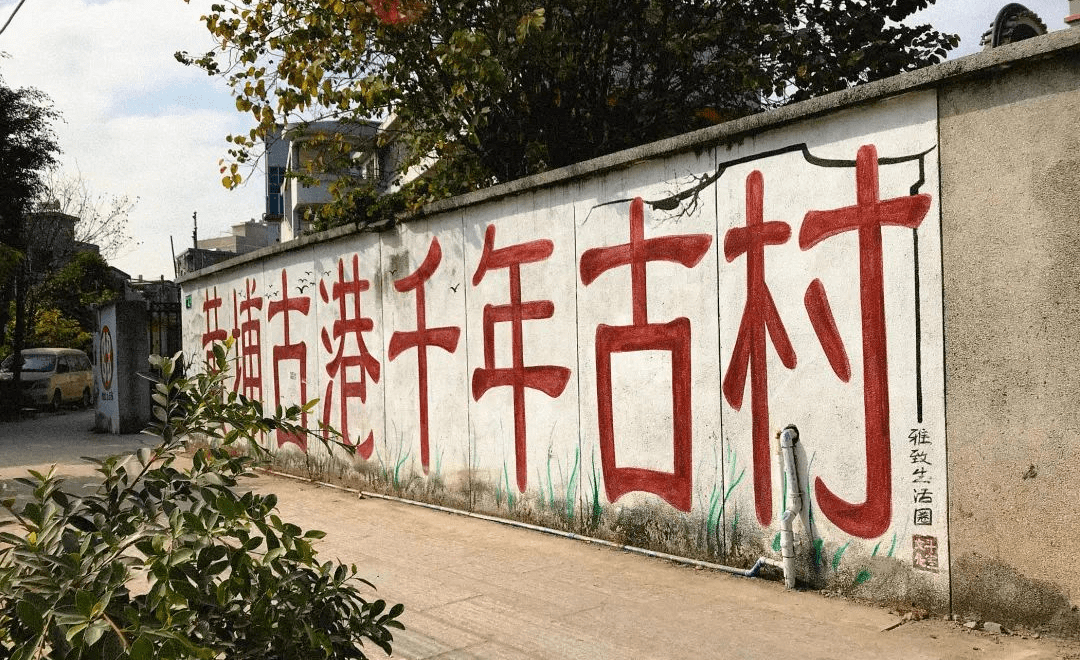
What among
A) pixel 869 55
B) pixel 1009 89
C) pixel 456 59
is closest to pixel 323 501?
pixel 456 59

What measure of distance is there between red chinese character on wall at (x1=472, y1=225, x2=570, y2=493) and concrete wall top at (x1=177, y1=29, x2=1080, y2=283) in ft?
1.47

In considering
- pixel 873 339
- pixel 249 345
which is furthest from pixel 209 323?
pixel 873 339

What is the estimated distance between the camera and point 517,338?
6.76 meters

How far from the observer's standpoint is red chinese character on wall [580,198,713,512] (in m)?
5.43

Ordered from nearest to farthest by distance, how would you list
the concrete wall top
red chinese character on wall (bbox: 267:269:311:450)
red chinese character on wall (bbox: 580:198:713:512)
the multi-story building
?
the concrete wall top, red chinese character on wall (bbox: 580:198:713:512), the multi-story building, red chinese character on wall (bbox: 267:269:311:450)

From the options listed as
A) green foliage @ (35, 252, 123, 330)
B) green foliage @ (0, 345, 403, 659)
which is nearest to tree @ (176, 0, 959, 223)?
green foliage @ (0, 345, 403, 659)

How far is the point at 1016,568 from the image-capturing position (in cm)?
387

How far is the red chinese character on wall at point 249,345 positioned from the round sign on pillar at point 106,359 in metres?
5.96

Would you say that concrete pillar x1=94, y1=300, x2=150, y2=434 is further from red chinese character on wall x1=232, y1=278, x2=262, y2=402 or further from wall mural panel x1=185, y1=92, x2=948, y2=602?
wall mural panel x1=185, y1=92, x2=948, y2=602

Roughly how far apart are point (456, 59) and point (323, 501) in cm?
410

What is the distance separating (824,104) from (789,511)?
2.09m

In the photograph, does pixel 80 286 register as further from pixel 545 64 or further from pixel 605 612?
pixel 605 612

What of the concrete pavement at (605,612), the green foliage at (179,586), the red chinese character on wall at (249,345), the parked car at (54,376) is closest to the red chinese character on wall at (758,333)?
the concrete pavement at (605,612)

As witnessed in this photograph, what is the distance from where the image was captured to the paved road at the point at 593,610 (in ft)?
12.6
